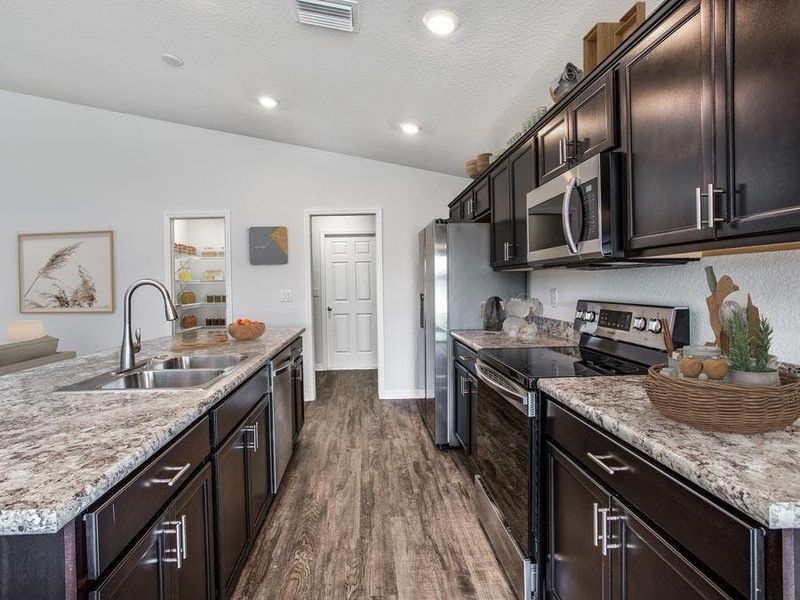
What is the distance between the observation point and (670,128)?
1.21 m

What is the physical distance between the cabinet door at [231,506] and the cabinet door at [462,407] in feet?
4.63

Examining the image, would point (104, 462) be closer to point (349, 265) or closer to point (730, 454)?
point (730, 454)

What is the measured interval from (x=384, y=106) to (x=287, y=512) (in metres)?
2.73

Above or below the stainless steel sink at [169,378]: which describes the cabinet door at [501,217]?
above

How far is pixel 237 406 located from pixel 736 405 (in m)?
1.61

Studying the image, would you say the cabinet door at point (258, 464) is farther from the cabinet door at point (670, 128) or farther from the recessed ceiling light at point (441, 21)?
the recessed ceiling light at point (441, 21)

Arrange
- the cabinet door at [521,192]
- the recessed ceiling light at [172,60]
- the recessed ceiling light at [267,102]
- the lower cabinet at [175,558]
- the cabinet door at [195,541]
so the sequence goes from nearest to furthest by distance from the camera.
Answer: the lower cabinet at [175,558] → the cabinet door at [195,541] → the cabinet door at [521,192] → the recessed ceiling light at [172,60] → the recessed ceiling light at [267,102]

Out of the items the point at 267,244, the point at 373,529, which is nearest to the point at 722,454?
the point at 373,529

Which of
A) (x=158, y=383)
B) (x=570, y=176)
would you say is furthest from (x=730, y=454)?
(x=158, y=383)

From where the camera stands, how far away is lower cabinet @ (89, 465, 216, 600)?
0.90 meters

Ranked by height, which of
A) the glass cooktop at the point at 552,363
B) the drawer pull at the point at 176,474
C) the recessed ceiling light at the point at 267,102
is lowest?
the drawer pull at the point at 176,474

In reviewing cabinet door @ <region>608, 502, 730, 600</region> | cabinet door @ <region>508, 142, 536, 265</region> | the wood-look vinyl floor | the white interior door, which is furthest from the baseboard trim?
cabinet door @ <region>608, 502, 730, 600</region>

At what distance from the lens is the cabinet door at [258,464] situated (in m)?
1.89

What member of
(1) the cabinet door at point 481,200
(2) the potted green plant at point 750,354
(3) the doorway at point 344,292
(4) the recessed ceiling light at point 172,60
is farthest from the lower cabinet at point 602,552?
(3) the doorway at point 344,292
